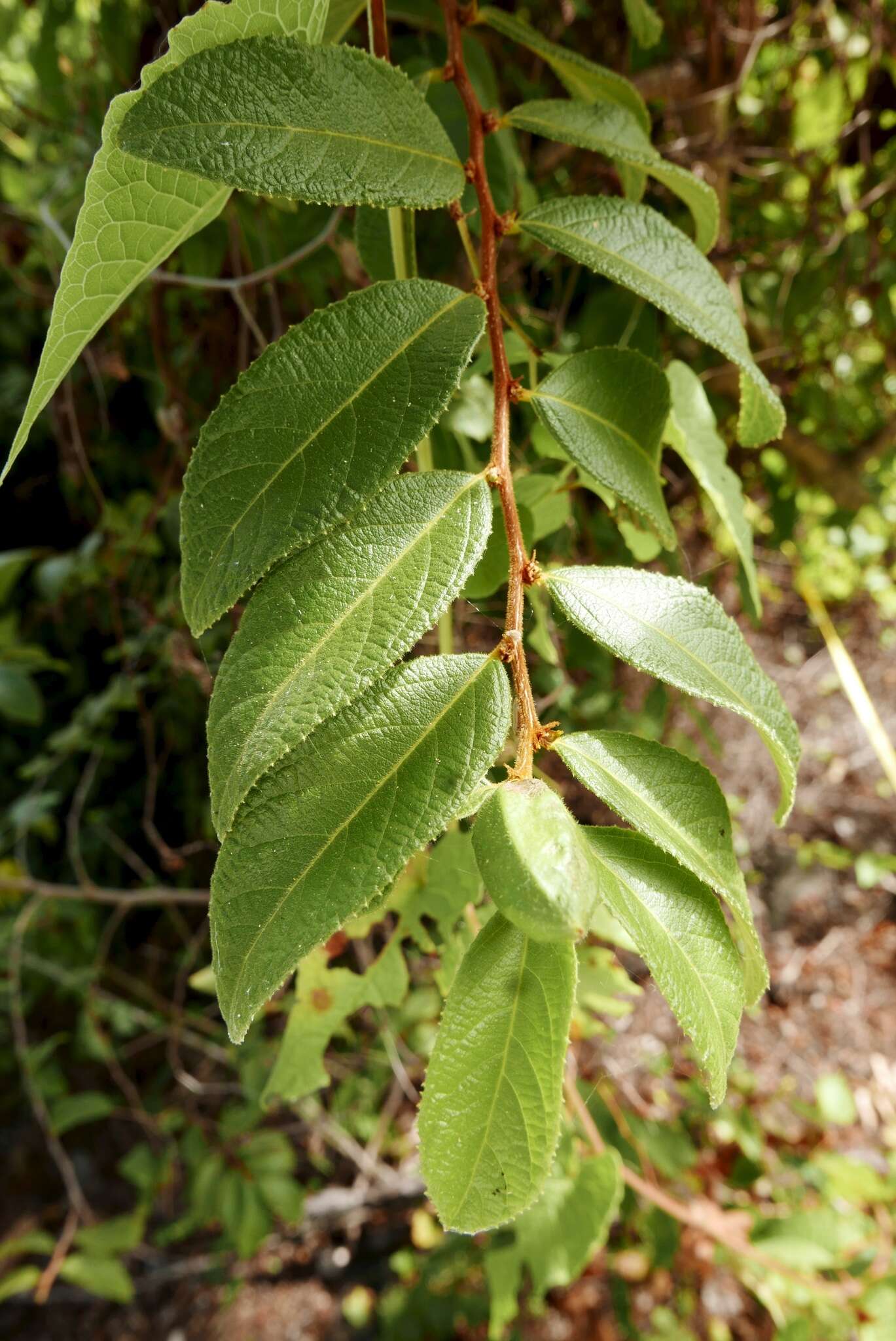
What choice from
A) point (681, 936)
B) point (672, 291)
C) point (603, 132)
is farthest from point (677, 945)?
point (603, 132)

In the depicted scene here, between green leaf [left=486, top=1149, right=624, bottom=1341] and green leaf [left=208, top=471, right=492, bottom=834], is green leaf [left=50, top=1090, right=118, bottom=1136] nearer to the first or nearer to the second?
green leaf [left=486, top=1149, right=624, bottom=1341]

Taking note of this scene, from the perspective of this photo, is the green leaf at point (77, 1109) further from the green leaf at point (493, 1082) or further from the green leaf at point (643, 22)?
the green leaf at point (643, 22)

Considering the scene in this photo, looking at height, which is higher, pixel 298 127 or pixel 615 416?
pixel 298 127

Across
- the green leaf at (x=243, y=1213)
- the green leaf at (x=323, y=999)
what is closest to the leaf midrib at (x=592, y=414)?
the green leaf at (x=323, y=999)

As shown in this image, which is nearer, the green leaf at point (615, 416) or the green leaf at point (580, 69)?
the green leaf at point (615, 416)

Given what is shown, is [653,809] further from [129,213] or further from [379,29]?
[379,29]

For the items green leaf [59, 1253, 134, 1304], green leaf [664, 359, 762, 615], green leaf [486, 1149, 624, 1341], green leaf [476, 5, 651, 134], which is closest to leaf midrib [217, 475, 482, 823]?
green leaf [664, 359, 762, 615]
